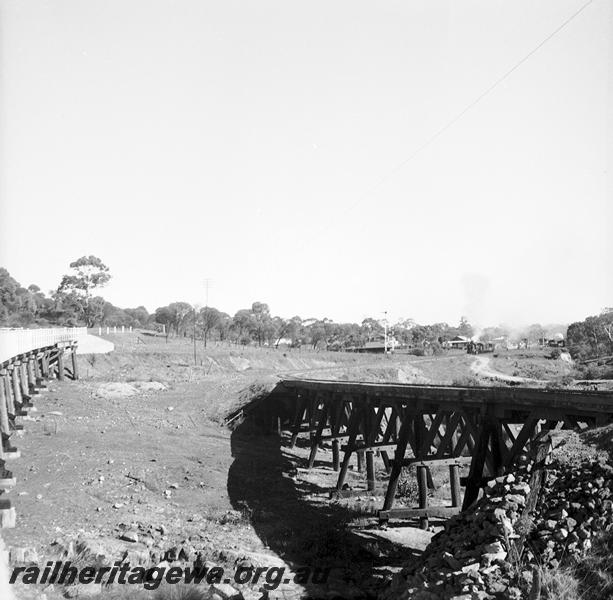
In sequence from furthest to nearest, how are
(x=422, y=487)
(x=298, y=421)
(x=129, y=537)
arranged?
(x=298, y=421) → (x=422, y=487) → (x=129, y=537)

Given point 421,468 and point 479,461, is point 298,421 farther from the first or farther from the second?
point 479,461

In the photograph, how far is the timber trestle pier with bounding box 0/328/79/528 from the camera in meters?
12.4

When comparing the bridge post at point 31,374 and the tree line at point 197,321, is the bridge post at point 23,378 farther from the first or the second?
the tree line at point 197,321

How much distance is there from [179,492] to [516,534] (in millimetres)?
10858

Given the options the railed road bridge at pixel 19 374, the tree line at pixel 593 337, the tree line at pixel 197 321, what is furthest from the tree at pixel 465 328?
the railed road bridge at pixel 19 374

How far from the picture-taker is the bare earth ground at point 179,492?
1170cm

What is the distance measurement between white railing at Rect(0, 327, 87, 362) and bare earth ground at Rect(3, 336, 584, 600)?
2.42 meters

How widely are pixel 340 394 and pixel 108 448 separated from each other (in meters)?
7.98

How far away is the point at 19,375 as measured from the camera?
2089 cm

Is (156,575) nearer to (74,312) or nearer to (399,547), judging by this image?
(399,547)

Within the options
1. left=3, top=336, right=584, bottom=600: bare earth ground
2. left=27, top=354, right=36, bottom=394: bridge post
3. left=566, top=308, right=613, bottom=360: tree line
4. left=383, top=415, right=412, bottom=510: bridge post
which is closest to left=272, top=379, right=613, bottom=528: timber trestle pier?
left=383, top=415, right=412, bottom=510: bridge post

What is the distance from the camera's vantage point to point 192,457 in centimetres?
2036

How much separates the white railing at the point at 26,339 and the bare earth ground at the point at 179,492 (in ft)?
7.95

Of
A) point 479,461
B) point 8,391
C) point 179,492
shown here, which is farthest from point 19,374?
point 479,461
